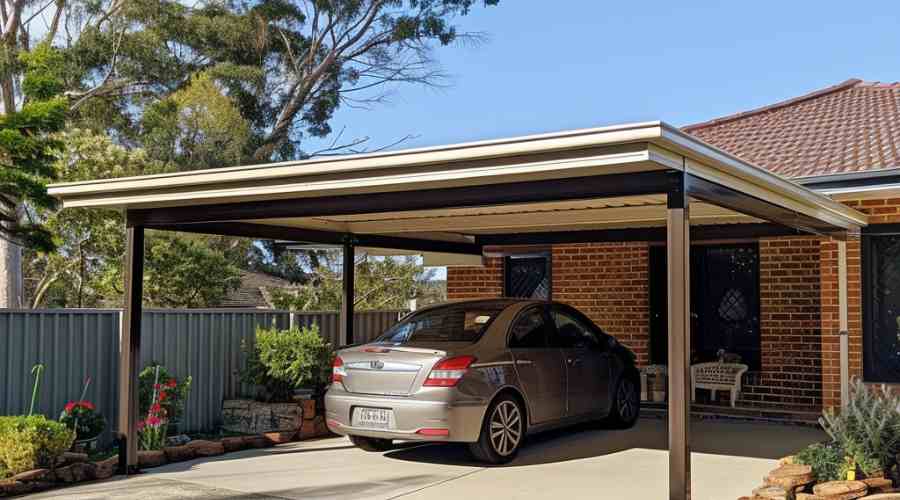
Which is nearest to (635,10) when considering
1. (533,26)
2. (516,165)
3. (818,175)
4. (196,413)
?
(533,26)

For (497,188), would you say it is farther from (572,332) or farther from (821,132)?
(821,132)

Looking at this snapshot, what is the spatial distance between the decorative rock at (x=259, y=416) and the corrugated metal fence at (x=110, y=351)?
8.0 inches

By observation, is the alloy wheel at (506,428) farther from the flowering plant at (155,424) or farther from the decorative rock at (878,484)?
the flowering plant at (155,424)

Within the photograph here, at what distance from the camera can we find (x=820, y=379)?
38.6ft

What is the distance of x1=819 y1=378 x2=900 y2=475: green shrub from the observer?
692 centimetres

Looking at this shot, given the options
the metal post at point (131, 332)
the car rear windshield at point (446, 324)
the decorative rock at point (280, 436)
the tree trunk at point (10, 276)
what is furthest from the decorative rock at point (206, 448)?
the tree trunk at point (10, 276)

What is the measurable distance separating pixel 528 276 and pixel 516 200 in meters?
7.75

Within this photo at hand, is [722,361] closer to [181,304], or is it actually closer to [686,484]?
[686,484]

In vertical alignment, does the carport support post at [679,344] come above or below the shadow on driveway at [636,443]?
above

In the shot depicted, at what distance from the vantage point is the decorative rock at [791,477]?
6.58 m

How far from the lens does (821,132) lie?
44.0ft

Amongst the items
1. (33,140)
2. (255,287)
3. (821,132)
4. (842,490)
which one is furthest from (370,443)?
(255,287)

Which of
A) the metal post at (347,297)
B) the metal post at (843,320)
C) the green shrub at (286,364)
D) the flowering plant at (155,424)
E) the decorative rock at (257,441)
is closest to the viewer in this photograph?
the flowering plant at (155,424)

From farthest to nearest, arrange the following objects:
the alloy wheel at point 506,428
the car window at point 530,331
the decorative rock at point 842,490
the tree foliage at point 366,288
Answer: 1. the tree foliage at point 366,288
2. the car window at point 530,331
3. the alloy wheel at point 506,428
4. the decorative rock at point 842,490
